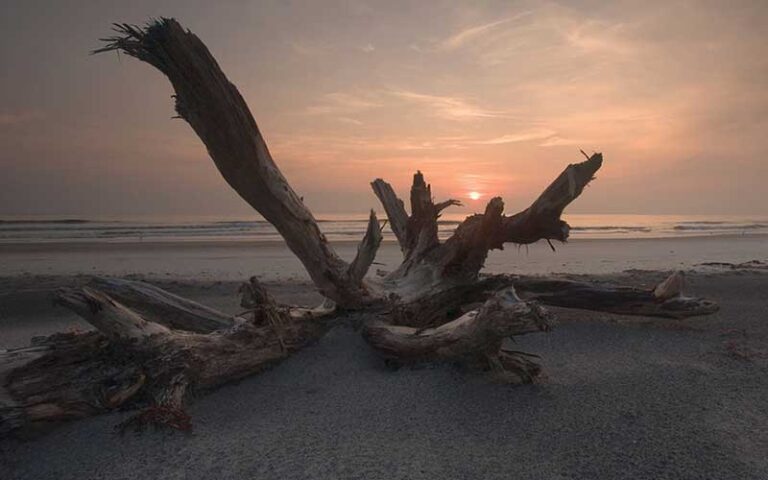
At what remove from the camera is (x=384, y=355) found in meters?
4.39

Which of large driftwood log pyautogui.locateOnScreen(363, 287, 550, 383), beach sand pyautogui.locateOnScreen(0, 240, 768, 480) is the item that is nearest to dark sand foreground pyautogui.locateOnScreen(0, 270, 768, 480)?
beach sand pyautogui.locateOnScreen(0, 240, 768, 480)

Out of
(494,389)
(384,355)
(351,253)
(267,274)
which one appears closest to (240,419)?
(384,355)

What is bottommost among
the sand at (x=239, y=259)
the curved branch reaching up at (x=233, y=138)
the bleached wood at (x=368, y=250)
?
the sand at (x=239, y=259)

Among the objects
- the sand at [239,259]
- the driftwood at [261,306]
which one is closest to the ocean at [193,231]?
the sand at [239,259]

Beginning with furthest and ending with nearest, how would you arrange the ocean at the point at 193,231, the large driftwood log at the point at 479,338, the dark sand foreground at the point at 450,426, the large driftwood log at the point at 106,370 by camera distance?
1. the ocean at the point at 193,231
2. the large driftwood log at the point at 479,338
3. the large driftwood log at the point at 106,370
4. the dark sand foreground at the point at 450,426

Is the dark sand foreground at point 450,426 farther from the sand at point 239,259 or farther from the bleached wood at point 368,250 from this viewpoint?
the sand at point 239,259

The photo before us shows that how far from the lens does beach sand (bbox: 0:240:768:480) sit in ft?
9.45

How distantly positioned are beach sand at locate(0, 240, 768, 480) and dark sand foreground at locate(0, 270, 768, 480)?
11 millimetres

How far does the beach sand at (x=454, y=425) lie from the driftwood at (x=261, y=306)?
20cm

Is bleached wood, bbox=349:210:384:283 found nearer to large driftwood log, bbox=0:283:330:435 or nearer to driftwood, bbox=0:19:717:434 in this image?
driftwood, bbox=0:19:717:434

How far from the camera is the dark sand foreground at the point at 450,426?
288 centimetres

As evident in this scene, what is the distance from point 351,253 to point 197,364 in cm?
1513

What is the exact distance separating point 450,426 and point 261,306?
1777mm

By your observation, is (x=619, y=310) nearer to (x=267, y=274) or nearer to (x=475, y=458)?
(x=475, y=458)
